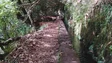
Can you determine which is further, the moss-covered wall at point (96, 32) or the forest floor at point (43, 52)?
the forest floor at point (43, 52)

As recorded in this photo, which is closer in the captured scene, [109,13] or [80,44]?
[109,13]

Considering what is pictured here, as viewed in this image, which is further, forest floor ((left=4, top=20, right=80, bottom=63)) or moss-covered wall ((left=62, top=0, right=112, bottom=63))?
forest floor ((left=4, top=20, right=80, bottom=63))

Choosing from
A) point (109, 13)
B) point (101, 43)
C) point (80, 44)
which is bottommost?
point (80, 44)

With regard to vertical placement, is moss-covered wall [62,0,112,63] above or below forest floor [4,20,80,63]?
above

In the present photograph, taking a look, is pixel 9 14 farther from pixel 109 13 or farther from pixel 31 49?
pixel 109 13

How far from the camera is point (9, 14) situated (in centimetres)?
1309

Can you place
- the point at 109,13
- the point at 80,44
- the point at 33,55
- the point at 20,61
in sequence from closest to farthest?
the point at 109,13 → the point at 20,61 → the point at 33,55 → the point at 80,44

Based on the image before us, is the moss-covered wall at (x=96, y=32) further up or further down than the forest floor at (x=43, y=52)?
further up

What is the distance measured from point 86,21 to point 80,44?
1.79 metres

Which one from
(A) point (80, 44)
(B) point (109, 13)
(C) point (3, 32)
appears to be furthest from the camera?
(C) point (3, 32)

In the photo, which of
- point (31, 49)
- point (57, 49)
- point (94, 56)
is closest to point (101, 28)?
point (94, 56)

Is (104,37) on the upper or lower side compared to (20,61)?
upper

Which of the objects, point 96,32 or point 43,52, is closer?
point 96,32

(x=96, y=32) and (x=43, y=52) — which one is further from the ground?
(x=96, y=32)
